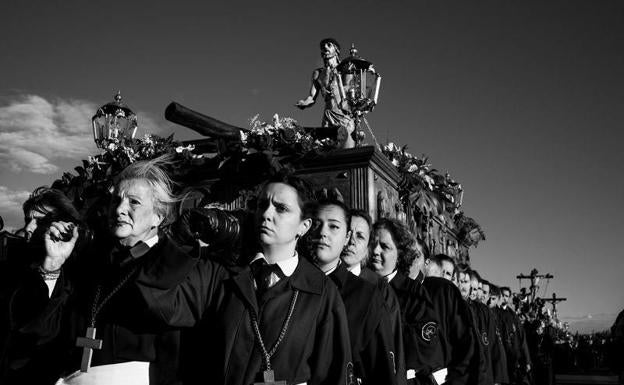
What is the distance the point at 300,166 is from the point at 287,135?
357 mm

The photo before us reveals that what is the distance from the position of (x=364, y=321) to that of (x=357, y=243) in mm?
1006

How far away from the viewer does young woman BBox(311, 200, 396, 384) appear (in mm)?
3232

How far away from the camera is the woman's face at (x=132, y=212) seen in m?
2.88

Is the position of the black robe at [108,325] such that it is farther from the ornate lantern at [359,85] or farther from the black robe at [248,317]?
the ornate lantern at [359,85]

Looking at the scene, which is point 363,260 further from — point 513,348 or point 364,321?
point 513,348

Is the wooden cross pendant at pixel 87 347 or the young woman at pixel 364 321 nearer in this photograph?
the wooden cross pendant at pixel 87 347

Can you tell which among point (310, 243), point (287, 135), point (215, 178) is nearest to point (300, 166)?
point (287, 135)

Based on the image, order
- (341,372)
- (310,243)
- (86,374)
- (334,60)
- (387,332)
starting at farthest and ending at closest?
(334,60)
(310,243)
(387,332)
(341,372)
(86,374)

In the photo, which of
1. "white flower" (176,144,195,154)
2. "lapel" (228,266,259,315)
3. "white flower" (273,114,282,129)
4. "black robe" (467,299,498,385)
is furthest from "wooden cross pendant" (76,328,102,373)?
"white flower" (176,144,195,154)

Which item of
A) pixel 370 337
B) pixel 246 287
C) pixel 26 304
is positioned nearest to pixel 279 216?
pixel 246 287

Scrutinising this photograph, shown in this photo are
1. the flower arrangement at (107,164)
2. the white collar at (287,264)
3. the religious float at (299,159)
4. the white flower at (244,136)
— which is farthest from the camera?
the flower arrangement at (107,164)

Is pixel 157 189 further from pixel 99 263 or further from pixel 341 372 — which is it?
pixel 341 372

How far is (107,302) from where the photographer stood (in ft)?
8.93

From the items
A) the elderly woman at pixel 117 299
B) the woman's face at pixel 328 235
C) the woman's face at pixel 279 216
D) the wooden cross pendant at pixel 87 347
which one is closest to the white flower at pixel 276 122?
the woman's face at pixel 328 235
